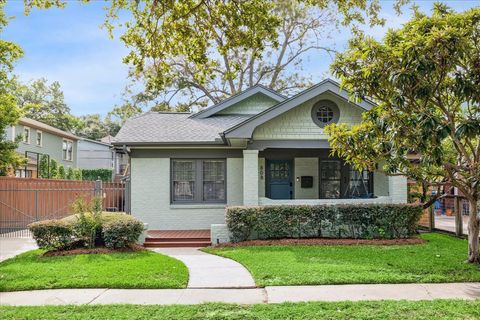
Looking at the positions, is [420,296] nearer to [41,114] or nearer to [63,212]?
[63,212]

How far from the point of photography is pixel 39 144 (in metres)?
32.2

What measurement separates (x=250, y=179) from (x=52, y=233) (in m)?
6.09

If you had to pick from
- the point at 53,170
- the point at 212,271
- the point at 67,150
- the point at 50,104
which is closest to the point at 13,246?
the point at 212,271

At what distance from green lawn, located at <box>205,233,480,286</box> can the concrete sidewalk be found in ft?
1.13

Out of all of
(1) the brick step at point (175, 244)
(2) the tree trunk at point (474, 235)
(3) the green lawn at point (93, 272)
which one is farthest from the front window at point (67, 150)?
(2) the tree trunk at point (474, 235)

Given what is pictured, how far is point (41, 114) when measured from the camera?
54.0 meters

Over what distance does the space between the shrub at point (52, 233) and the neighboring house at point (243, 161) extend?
13.2 ft

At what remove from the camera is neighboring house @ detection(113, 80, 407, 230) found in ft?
44.7

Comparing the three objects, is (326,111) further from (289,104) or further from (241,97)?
(241,97)

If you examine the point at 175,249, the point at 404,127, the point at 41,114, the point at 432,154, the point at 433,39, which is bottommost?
the point at 175,249

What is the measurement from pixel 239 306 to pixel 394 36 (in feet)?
20.1

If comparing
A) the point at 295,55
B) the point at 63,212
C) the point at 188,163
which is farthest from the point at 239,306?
the point at 295,55

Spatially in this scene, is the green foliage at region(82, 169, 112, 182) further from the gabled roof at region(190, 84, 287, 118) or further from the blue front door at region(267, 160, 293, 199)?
the blue front door at region(267, 160, 293, 199)

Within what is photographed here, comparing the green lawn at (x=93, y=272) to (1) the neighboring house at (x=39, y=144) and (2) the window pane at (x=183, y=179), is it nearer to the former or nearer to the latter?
(2) the window pane at (x=183, y=179)
